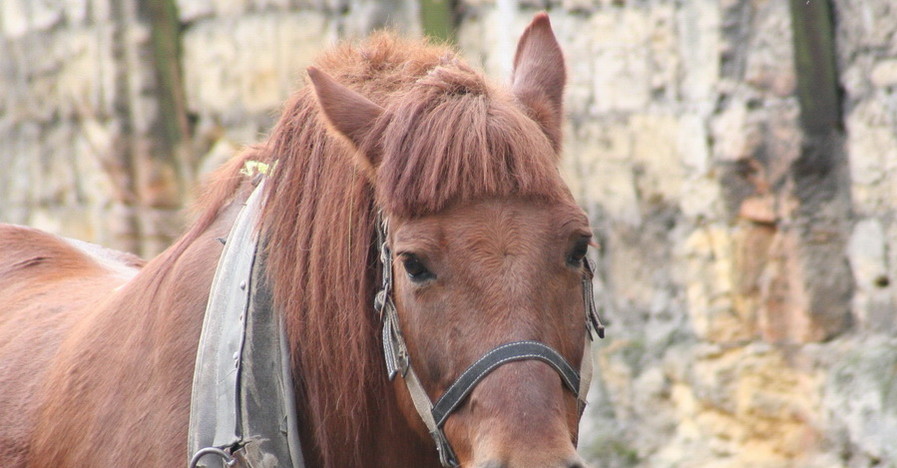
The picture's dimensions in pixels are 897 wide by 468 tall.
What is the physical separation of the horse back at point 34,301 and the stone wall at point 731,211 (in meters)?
2.08

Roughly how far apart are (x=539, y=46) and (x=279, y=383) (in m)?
0.92

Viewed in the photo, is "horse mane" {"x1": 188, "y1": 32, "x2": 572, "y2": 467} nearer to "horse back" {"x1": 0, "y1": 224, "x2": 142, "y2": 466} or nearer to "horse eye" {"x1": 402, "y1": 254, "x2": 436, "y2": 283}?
"horse eye" {"x1": 402, "y1": 254, "x2": 436, "y2": 283}

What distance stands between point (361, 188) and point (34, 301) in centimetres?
133

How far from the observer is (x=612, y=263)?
4723 millimetres

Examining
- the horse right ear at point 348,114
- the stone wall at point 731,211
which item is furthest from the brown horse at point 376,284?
the stone wall at point 731,211

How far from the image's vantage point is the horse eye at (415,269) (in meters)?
1.96

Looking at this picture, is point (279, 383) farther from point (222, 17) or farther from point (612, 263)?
point (222, 17)

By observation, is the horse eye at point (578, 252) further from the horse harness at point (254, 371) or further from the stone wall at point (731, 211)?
the stone wall at point (731, 211)

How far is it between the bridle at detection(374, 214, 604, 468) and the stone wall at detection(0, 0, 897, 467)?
2050 millimetres

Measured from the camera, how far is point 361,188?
216cm

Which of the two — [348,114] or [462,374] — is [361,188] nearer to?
[348,114]

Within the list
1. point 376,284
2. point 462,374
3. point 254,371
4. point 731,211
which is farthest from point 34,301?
point 731,211

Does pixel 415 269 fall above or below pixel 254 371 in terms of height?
above

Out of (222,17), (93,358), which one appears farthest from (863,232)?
(222,17)
